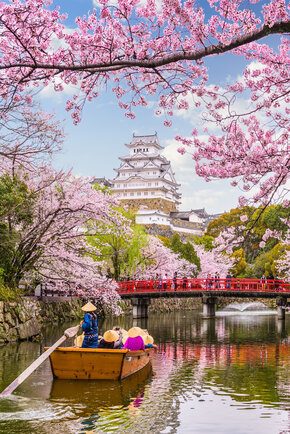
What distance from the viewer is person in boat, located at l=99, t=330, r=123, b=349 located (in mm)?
12680

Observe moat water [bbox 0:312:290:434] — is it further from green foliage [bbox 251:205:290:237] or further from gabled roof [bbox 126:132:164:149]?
gabled roof [bbox 126:132:164:149]

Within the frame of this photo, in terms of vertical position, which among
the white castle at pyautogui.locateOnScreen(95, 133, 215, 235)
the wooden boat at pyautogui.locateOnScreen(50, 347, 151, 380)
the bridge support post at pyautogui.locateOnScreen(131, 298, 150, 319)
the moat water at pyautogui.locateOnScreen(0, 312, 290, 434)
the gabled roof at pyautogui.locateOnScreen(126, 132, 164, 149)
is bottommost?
the moat water at pyautogui.locateOnScreen(0, 312, 290, 434)

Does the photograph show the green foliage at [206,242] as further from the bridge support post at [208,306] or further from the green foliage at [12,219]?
the green foliage at [12,219]

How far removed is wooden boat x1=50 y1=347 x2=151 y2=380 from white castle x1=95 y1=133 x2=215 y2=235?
58717mm

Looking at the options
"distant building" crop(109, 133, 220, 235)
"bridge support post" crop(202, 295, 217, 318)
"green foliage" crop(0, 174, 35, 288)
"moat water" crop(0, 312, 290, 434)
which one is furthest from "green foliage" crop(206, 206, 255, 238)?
"moat water" crop(0, 312, 290, 434)

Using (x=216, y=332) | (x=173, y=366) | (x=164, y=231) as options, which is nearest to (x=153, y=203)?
(x=164, y=231)

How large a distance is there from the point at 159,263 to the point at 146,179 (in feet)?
111

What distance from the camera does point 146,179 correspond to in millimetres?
76000

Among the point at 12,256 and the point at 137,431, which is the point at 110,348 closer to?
the point at 137,431

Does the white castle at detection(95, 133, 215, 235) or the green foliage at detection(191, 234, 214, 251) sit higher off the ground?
the white castle at detection(95, 133, 215, 235)

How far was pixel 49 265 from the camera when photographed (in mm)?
23125

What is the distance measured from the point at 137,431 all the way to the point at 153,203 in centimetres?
6713

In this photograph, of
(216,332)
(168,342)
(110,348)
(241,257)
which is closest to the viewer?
(110,348)

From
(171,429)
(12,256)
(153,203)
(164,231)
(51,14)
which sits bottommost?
(171,429)
